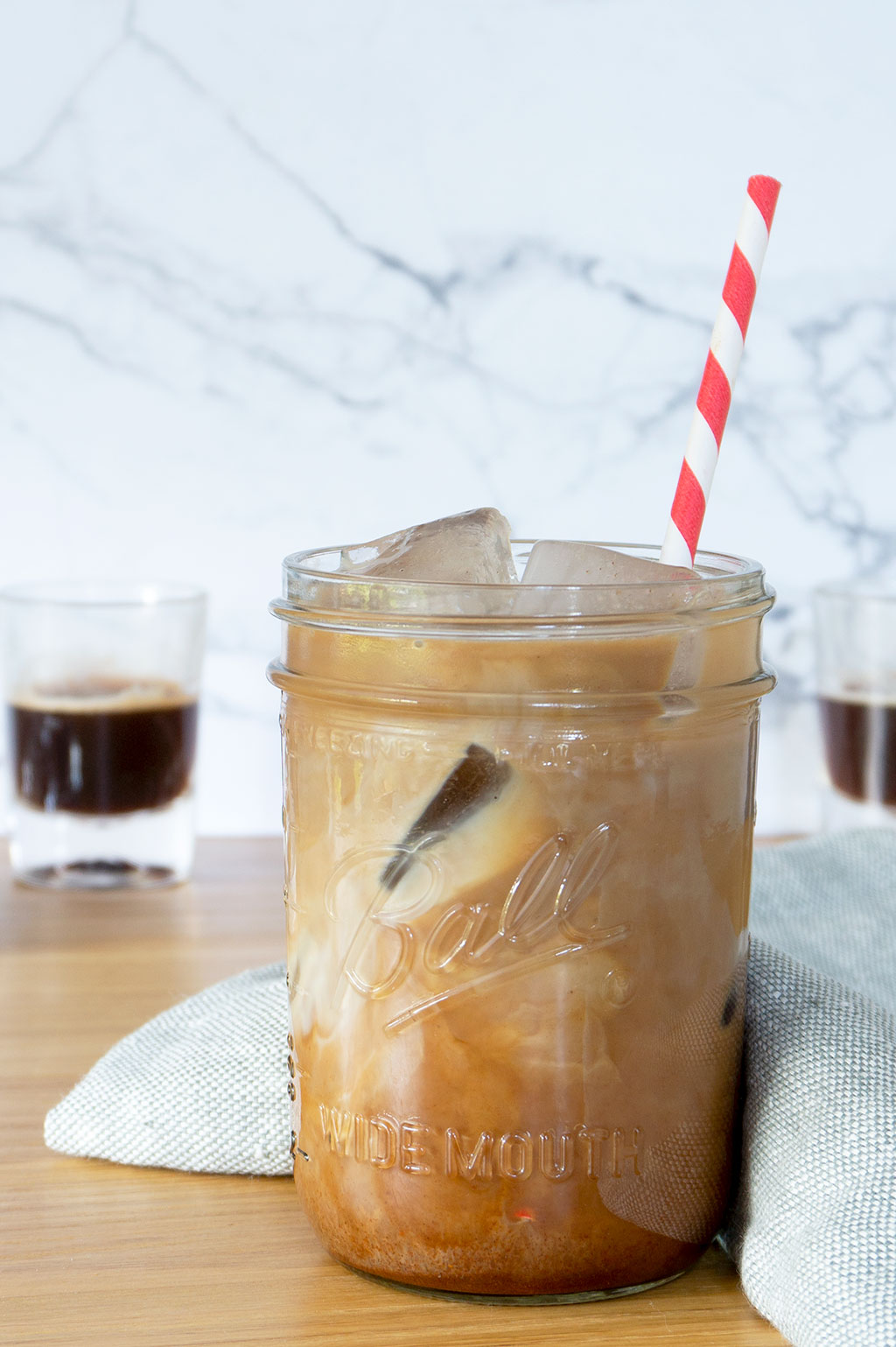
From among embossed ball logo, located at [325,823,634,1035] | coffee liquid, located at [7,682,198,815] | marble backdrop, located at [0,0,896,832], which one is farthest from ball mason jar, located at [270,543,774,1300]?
marble backdrop, located at [0,0,896,832]

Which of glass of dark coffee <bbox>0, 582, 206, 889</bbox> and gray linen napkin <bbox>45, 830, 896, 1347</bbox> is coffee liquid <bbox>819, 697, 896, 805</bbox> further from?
glass of dark coffee <bbox>0, 582, 206, 889</bbox>

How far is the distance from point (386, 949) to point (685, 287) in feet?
2.69

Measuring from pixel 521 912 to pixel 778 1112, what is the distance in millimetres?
141

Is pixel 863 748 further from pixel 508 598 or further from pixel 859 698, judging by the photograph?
pixel 508 598

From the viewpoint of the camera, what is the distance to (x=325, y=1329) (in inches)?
18.1

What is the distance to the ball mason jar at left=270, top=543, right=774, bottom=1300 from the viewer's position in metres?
0.45

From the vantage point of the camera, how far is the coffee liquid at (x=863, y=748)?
107 centimetres

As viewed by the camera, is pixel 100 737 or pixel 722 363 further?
pixel 100 737

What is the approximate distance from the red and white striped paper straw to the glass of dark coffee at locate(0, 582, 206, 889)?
62cm

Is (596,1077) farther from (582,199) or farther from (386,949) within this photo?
(582,199)

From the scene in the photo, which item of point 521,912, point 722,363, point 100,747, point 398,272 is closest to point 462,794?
point 521,912

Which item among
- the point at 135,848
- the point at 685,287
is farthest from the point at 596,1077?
the point at 685,287

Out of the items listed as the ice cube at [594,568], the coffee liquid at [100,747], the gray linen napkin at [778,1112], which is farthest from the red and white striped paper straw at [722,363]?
the coffee liquid at [100,747]

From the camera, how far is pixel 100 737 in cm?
102
